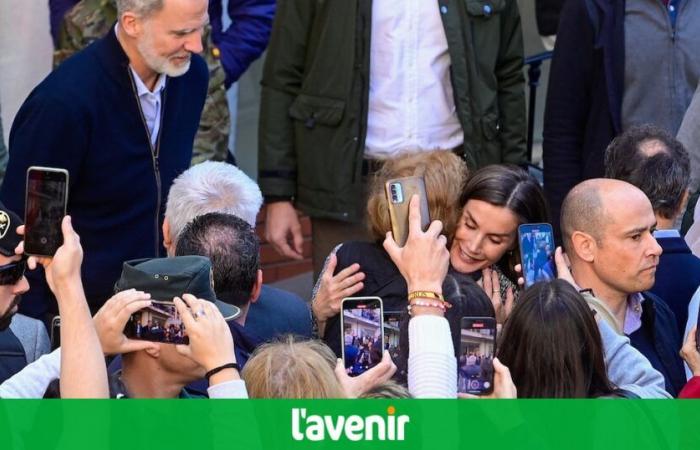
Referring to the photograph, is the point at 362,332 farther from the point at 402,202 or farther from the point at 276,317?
the point at 276,317

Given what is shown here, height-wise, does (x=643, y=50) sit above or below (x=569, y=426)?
above

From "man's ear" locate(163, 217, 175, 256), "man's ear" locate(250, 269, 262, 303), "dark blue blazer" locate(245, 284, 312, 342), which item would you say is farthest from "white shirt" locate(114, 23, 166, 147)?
"man's ear" locate(250, 269, 262, 303)

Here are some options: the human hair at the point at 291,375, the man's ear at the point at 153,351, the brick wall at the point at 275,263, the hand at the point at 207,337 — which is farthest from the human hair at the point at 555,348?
the brick wall at the point at 275,263

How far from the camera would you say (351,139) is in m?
6.30

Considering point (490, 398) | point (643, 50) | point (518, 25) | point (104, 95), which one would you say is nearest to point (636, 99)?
point (643, 50)

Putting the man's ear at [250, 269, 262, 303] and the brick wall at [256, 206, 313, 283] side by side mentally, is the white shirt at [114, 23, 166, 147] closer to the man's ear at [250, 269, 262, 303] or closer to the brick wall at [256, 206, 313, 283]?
the man's ear at [250, 269, 262, 303]

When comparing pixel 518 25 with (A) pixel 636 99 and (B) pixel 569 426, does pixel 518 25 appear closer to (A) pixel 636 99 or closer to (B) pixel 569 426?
(A) pixel 636 99

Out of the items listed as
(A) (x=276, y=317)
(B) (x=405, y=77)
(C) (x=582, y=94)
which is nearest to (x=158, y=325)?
(A) (x=276, y=317)

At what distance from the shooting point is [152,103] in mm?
5789

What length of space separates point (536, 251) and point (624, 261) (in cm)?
28

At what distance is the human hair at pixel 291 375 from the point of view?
3689mm

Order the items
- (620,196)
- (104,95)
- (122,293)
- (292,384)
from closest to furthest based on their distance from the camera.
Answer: (292,384)
(122,293)
(620,196)
(104,95)

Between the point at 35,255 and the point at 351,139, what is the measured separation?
2312 millimetres

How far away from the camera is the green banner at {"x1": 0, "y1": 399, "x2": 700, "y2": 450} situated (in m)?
3.63
